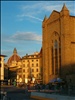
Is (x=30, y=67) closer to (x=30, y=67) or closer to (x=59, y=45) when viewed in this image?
(x=30, y=67)

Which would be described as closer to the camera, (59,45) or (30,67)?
(59,45)

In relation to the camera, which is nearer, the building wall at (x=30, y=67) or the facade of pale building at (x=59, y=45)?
the facade of pale building at (x=59, y=45)

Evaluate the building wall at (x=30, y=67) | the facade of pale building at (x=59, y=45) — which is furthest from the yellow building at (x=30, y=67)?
the facade of pale building at (x=59, y=45)

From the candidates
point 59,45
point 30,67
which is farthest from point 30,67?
point 59,45

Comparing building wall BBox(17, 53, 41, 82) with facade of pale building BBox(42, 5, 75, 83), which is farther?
building wall BBox(17, 53, 41, 82)

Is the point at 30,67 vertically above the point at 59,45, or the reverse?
the point at 59,45

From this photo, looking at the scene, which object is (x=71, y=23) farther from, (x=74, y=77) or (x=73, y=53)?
(x=74, y=77)

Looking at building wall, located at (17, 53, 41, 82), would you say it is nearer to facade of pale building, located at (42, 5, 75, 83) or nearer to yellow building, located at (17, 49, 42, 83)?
yellow building, located at (17, 49, 42, 83)

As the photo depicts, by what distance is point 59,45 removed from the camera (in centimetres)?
7588

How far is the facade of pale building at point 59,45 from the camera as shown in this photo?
71.6 metres

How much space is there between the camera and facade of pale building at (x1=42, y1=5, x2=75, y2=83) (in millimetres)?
71625

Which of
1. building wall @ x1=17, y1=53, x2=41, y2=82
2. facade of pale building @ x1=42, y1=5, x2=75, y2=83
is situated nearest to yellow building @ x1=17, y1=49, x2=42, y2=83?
building wall @ x1=17, y1=53, x2=41, y2=82

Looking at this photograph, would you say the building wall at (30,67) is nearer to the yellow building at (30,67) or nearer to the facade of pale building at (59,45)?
the yellow building at (30,67)

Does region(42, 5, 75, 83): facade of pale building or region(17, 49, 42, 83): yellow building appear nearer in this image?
region(42, 5, 75, 83): facade of pale building
